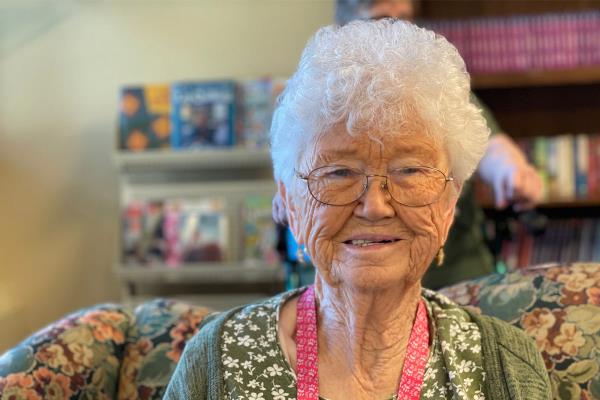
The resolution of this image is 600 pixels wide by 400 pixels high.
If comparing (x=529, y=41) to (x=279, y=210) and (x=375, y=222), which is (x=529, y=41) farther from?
(x=375, y=222)

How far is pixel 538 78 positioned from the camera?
2.91 meters

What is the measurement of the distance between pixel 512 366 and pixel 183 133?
200 cm

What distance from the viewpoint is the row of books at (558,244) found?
2994 mm

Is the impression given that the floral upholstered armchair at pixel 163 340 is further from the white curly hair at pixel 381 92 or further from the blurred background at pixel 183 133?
the blurred background at pixel 183 133

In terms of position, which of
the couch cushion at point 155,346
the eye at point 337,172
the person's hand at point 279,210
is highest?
the eye at point 337,172

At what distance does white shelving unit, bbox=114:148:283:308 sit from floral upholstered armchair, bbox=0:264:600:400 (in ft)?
4.57

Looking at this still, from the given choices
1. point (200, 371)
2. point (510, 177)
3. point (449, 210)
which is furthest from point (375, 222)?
point (510, 177)

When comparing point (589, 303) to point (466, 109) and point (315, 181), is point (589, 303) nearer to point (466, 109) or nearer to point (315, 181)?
point (466, 109)

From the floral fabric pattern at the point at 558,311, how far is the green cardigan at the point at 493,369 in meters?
0.08

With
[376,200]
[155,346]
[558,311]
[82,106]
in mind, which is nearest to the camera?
[376,200]

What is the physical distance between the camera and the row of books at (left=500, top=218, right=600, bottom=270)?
299 cm

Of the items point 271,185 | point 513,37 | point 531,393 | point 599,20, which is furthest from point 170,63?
point 531,393

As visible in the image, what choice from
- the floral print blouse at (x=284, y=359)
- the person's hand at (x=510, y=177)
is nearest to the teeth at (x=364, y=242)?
the floral print blouse at (x=284, y=359)

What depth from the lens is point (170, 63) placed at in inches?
131
